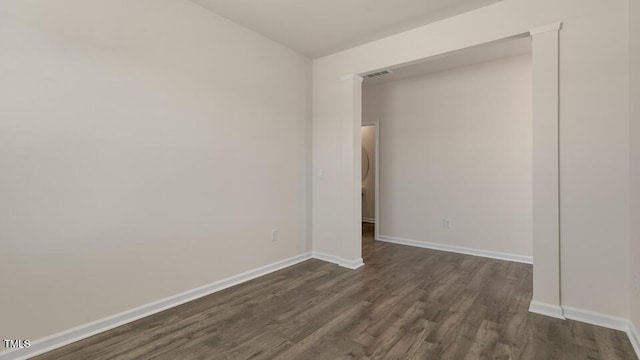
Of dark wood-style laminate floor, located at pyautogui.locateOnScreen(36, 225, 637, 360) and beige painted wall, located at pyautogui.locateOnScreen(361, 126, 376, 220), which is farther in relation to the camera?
beige painted wall, located at pyautogui.locateOnScreen(361, 126, 376, 220)

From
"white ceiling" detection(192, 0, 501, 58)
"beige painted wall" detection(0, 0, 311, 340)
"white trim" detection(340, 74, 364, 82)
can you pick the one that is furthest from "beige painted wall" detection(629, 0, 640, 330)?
"beige painted wall" detection(0, 0, 311, 340)

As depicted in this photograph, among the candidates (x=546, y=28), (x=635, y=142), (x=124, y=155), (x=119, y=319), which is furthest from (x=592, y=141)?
(x=119, y=319)

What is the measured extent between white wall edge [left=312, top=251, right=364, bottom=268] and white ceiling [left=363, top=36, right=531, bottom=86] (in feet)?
7.49

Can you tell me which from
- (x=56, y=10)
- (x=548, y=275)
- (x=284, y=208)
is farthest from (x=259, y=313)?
(x=56, y=10)

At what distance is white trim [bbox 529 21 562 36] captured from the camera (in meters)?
2.33

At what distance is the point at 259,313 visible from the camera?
2.44 meters

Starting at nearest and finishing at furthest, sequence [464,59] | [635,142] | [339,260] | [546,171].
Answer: [635,142] → [546,171] → [339,260] → [464,59]

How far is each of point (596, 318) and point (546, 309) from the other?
296 millimetres

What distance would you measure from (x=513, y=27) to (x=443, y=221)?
2621 millimetres

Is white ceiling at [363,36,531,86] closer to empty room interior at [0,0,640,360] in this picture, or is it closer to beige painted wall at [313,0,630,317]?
empty room interior at [0,0,640,360]

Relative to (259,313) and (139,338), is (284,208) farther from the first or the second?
(139,338)

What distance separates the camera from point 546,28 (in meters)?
2.37

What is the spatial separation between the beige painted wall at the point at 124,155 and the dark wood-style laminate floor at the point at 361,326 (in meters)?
0.34

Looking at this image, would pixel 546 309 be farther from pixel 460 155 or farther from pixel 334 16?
pixel 334 16
